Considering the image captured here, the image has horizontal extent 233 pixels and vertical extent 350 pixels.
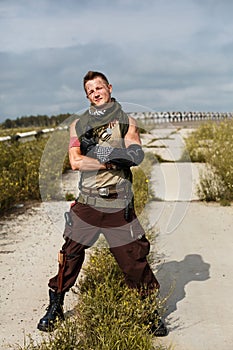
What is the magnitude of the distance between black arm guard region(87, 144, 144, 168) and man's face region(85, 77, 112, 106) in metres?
0.37

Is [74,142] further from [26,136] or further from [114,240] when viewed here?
[26,136]

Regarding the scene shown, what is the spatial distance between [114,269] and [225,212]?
3.42m

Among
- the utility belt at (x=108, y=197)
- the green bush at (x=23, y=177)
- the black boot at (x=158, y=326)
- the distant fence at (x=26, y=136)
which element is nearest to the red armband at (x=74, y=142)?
the utility belt at (x=108, y=197)

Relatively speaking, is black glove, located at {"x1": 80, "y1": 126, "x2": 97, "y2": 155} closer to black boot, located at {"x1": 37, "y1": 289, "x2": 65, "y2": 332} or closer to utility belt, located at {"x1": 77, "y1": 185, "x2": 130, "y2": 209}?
utility belt, located at {"x1": 77, "y1": 185, "x2": 130, "y2": 209}

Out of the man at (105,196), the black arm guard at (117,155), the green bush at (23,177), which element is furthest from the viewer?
the green bush at (23,177)

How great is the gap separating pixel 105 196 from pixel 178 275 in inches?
65.4

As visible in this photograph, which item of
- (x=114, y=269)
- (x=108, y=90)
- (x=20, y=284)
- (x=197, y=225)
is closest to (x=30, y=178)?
(x=197, y=225)

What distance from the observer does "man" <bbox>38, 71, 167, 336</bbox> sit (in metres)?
3.75

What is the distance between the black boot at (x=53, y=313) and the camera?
394 centimetres

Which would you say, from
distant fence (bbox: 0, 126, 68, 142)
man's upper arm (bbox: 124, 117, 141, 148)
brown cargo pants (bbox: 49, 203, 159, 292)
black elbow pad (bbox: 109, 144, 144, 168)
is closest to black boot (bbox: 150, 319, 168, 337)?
brown cargo pants (bbox: 49, 203, 159, 292)

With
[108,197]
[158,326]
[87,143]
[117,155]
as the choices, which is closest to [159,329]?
[158,326]

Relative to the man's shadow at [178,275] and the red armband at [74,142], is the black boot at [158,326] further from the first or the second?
the red armband at [74,142]

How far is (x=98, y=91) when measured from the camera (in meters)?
3.81

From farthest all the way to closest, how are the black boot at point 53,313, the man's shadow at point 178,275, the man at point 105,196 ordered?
the man's shadow at point 178,275, the black boot at point 53,313, the man at point 105,196
